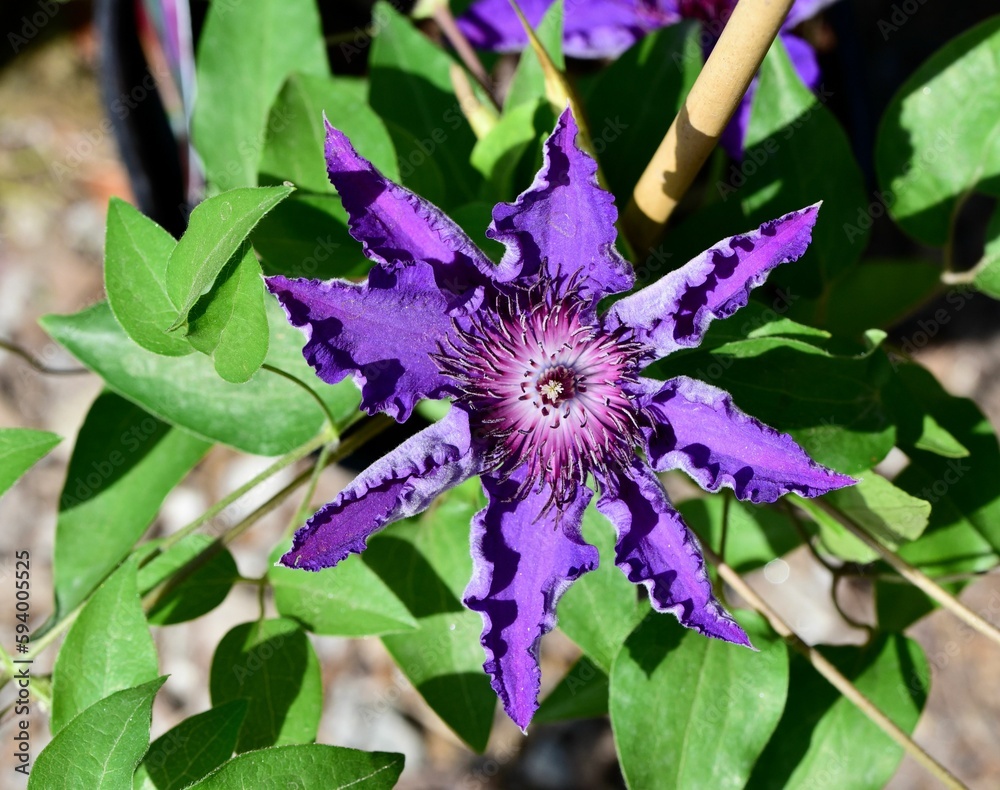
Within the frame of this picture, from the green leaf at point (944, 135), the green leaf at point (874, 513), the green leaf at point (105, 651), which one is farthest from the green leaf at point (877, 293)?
the green leaf at point (105, 651)

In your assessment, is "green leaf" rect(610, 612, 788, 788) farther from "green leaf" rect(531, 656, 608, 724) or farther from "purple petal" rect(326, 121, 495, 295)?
"purple petal" rect(326, 121, 495, 295)

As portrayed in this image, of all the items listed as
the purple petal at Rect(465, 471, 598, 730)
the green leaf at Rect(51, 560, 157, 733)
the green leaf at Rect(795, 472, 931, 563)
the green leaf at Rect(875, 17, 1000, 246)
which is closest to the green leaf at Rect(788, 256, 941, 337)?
the green leaf at Rect(875, 17, 1000, 246)

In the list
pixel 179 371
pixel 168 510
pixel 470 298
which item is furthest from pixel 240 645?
pixel 168 510

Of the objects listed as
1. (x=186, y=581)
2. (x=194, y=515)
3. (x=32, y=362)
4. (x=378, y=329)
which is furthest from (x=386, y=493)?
(x=194, y=515)

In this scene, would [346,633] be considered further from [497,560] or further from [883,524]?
[883,524]

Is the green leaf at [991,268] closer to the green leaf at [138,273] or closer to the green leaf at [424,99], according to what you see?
the green leaf at [424,99]
